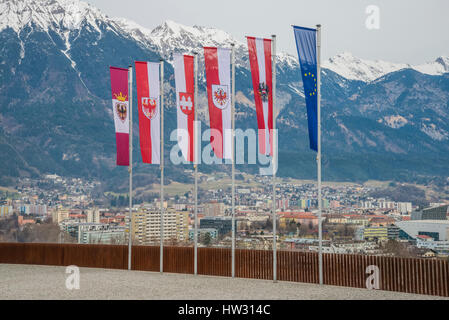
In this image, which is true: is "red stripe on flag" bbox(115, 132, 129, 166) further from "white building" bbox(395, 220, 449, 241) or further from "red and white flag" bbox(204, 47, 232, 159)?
"white building" bbox(395, 220, 449, 241)

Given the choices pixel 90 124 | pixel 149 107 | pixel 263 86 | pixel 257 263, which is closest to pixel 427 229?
pixel 257 263

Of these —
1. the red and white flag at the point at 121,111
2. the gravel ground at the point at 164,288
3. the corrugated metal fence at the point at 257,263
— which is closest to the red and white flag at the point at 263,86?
the corrugated metal fence at the point at 257,263

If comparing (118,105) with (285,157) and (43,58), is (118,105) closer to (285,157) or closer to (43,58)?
(285,157)

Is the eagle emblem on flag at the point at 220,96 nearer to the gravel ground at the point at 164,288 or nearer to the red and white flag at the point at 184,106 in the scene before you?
the red and white flag at the point at 184,106

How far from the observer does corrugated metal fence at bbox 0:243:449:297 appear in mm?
19547

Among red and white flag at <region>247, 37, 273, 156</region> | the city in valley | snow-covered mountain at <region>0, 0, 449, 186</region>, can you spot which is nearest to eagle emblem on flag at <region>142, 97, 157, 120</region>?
red and white flag at <region>247, 37, 273, 156</region>

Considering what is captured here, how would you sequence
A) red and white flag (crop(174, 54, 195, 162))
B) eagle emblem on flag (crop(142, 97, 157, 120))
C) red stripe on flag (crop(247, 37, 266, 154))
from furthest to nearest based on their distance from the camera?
eagle emblem on flag (crop(142, 97, 157, 120))
red and white flag (crop(174, 54, 195, 162))
red stripe on flag (crop(247, 37, 266, 154))

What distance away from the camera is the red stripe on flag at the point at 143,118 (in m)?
24.4

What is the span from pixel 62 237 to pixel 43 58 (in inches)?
4342

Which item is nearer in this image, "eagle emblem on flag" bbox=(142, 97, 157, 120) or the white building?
"eagle emblem on flag" bbox=(142, 97, 157, 120)

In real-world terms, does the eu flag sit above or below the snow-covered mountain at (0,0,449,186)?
below

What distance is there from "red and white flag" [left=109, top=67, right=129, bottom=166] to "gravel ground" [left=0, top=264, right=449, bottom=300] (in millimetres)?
5046

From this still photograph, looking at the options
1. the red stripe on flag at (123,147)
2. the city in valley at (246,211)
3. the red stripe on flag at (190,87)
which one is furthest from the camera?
the city in valley at (246,211)

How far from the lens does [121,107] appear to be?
2516cm
